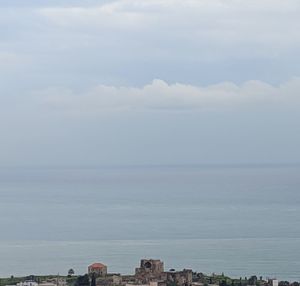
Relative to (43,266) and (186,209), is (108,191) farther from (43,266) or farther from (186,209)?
(43,266)

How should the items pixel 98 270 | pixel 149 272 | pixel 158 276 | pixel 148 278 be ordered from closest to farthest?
pixel 158 276 < pixel 148 278 < pixel 149 272 < pixel 98 270

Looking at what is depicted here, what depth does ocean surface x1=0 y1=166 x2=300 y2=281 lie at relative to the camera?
34281mm

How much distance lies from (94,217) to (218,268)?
19.6 metres

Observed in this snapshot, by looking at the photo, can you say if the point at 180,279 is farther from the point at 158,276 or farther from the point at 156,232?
the point at 156,232

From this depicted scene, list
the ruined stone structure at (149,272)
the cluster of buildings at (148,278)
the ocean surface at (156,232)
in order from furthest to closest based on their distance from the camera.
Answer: the ocean surface at (156,232)
the ruined stone structure at (149,272)
the cluster of buildings at (148,278)

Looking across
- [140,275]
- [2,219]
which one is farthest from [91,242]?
[140,275]

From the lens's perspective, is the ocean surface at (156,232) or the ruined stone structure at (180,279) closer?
the ruined stone structure at (180,279)

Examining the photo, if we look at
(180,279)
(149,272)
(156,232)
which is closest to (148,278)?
(149,272)

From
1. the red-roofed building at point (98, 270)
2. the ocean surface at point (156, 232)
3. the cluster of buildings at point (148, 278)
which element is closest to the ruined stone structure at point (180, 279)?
the cluster of buildings at point (148, 278)

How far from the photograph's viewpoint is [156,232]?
44469mm

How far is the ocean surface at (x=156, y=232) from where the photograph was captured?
1350 inches

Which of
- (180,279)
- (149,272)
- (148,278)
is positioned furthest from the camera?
(149,272)

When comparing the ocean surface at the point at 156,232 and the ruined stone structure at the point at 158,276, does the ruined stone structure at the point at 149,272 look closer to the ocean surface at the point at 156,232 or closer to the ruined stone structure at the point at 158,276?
the ruined stone structure at the point at 158,276

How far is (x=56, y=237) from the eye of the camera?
43.9m
